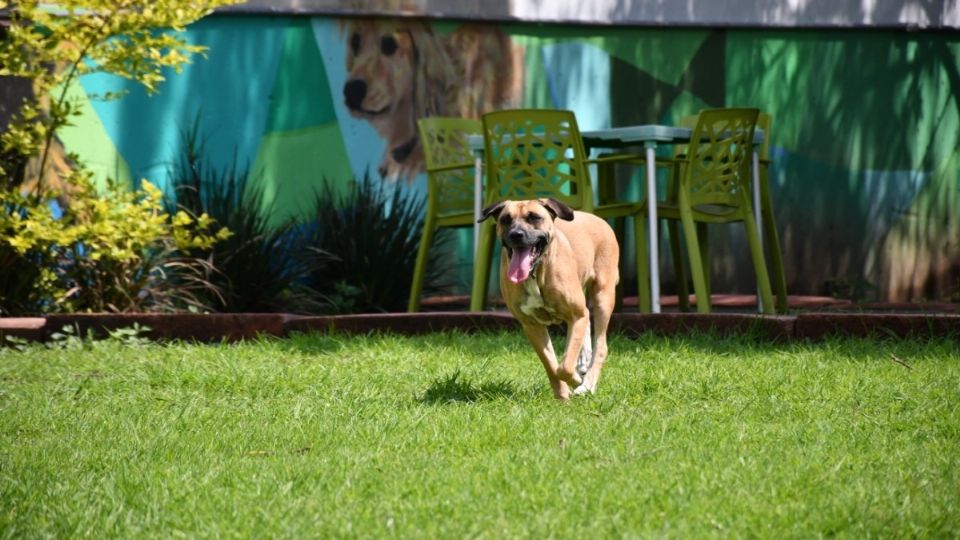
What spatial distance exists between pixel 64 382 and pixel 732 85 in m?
7.99

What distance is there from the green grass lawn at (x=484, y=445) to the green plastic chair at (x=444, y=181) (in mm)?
2451

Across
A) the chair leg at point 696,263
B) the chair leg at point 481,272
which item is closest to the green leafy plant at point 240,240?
the chair leg at point 481,272

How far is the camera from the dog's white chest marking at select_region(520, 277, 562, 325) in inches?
248

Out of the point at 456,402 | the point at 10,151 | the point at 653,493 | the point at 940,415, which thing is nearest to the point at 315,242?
the point at 10,151

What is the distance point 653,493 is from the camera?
437cm

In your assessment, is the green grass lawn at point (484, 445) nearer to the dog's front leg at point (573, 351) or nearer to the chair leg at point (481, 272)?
the dog's front leg at point (573, 351)

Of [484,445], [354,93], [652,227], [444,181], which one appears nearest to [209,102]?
[354,93]

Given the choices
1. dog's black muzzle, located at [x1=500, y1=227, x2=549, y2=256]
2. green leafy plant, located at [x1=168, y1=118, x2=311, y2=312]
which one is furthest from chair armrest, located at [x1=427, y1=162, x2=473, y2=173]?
dog's black muzzle, located at [x1=500, y1=227, x2=549, y2=256]

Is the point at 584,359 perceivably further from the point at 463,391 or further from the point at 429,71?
the point at 429,71

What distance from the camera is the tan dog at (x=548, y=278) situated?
6145mm

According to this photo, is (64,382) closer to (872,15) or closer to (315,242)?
(315,242)

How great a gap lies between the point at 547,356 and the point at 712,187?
3833mm

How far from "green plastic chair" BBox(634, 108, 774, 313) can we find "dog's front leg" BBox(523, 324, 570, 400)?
10.6ft

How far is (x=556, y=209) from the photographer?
20.6ft
